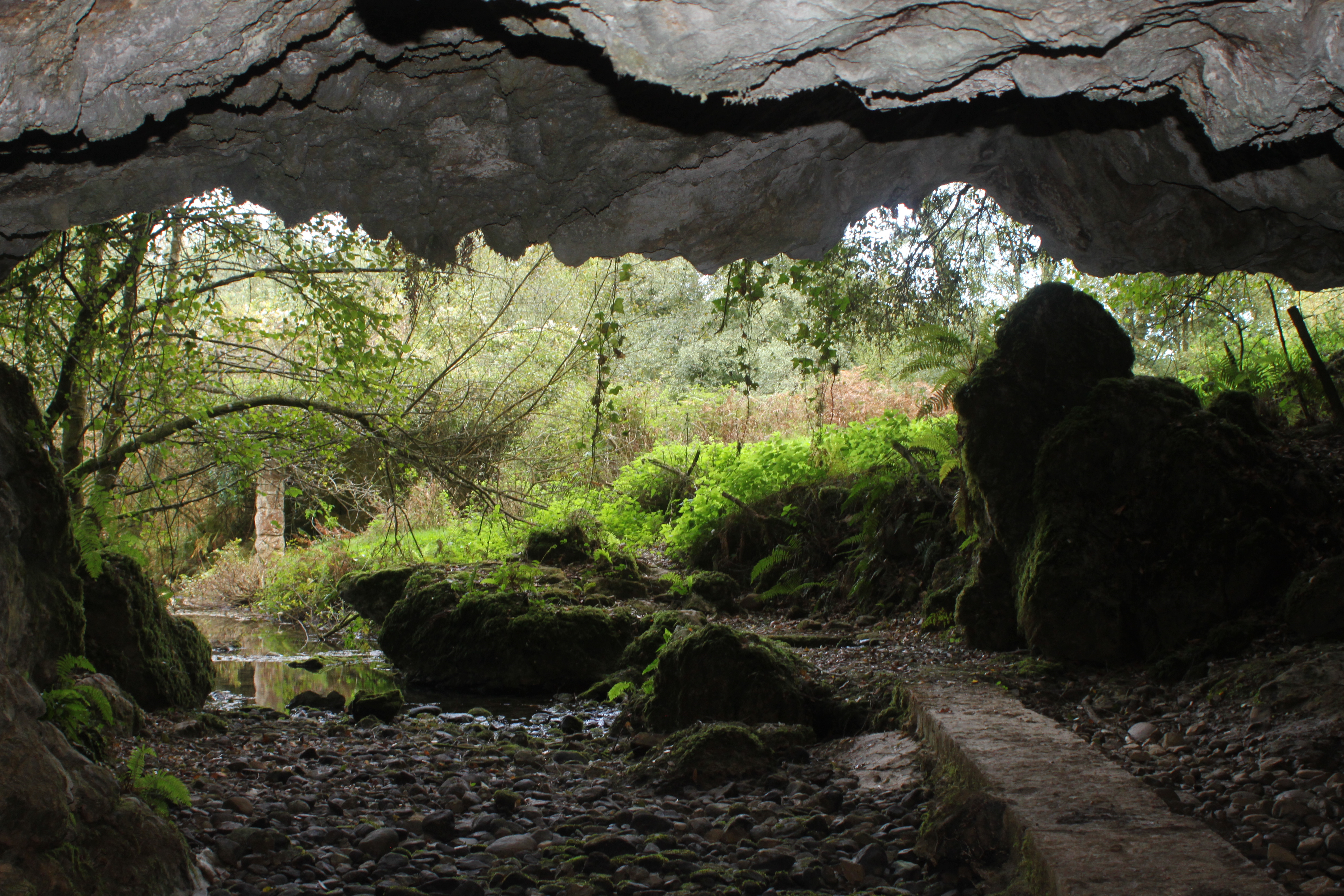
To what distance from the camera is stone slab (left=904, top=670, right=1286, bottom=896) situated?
2.49 m

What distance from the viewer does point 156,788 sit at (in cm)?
385

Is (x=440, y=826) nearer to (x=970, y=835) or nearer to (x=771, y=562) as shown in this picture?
(x=970, y=835)

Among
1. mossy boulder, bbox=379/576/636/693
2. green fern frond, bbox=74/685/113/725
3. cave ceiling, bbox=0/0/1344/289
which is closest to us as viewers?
cave ceiling, bbox=0/0/1344/289

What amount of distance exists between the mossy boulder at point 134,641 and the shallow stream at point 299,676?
0.78 metres

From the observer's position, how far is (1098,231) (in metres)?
4.46

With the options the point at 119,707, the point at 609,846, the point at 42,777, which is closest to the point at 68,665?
the point at 119,707

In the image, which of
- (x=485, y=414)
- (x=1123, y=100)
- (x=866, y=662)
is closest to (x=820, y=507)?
(x=866, y=662)

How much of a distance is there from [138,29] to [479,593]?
7730 millimetres

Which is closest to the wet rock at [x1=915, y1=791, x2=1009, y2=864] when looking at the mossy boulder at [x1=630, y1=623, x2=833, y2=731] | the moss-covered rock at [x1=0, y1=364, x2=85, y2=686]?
the mossy boulder at [x1=630, y1=623, x2=833, y2=731]

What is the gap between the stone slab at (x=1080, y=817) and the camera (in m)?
2.49

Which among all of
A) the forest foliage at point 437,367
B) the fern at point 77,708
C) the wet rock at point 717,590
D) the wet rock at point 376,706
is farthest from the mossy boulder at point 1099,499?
the fern at point 77,708

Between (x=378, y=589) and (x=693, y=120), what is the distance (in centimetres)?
930

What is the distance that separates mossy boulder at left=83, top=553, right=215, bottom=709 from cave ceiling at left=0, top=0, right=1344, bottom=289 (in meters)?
3.79

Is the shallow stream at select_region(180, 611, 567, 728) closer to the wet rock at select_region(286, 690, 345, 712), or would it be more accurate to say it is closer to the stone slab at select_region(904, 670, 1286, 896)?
the wet rock at select_region(286, 690, 345, 712)
